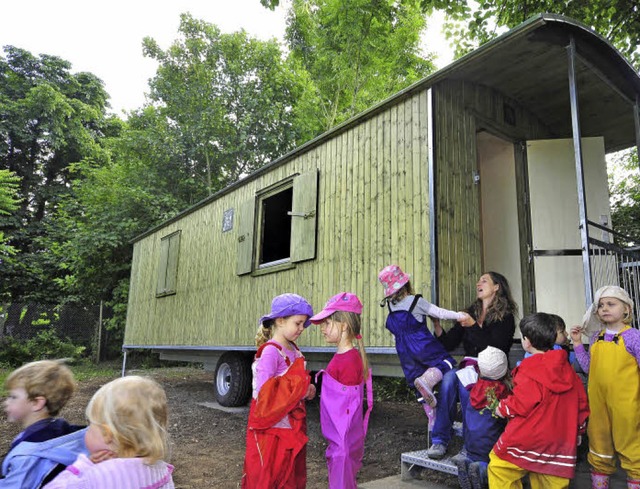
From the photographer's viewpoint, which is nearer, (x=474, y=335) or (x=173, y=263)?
(x=474, y=335)

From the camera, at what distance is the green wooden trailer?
13.6 ft

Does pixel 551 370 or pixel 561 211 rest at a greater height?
pixel 561 211

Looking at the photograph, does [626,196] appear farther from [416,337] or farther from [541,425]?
[541,425]

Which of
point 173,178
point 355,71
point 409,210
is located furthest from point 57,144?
point 409,210

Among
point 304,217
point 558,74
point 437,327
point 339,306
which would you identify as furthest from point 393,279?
point 558,74

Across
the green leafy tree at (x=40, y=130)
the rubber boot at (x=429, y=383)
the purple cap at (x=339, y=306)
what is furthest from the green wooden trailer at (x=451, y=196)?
the green leafy tree at (x=40, y=130)

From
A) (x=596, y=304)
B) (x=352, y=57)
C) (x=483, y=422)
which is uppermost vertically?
(x=352, y=57)

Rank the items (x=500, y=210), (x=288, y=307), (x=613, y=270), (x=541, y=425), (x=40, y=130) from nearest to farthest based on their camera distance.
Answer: (x=541, y=425) < (x=288, y=307) < (x=613, y=270) < (x=500, y=210) < (x=40, y=130)

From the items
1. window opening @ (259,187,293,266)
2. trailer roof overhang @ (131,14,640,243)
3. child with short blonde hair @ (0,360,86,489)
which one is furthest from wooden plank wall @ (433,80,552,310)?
child with short blonde hair @ (0,360,86,489)

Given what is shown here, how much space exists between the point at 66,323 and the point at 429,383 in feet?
47.2

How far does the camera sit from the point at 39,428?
5.65 ft

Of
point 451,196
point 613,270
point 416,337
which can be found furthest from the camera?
point 613,270

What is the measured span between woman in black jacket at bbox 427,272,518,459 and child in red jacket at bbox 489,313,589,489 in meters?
0.67

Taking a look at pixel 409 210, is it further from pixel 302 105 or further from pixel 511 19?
pixel 302 105
